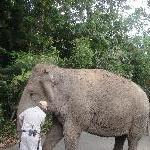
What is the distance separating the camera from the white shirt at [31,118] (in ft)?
24.5

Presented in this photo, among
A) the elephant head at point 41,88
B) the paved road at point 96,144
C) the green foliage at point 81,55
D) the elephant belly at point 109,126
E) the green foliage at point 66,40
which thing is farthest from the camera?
the green foliage at point 81,55

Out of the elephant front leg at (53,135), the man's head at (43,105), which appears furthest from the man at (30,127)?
the elephant front leg at (53,135)

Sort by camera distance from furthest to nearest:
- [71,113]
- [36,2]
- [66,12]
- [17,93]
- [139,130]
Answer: [66,12], [36,2], [17,93], [139,130], [71,113]

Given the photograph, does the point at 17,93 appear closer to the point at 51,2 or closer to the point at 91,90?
the point at 51,2

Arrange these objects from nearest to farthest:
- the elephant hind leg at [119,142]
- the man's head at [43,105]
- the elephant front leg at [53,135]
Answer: the man's head at [43,105]
the elephant front leg at [53,135]
the elephant hind leg at [119,142]

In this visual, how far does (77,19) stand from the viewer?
54.1ft

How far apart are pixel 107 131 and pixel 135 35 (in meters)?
10.4

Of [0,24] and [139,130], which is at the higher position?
[0,24]

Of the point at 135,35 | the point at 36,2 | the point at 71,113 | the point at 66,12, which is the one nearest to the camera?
the point at 71,113

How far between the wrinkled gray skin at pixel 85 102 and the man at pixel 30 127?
28 cm

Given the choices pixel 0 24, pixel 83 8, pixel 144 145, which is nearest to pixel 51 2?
pixel 83 8

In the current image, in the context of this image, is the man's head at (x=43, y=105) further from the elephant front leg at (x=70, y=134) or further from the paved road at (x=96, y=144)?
the paved road at (x=96, y=144)

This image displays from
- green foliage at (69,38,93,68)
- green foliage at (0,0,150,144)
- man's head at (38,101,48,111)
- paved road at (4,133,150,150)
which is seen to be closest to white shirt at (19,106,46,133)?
man's head at (38,101,48,111)

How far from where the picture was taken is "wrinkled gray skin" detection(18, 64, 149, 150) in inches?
313
